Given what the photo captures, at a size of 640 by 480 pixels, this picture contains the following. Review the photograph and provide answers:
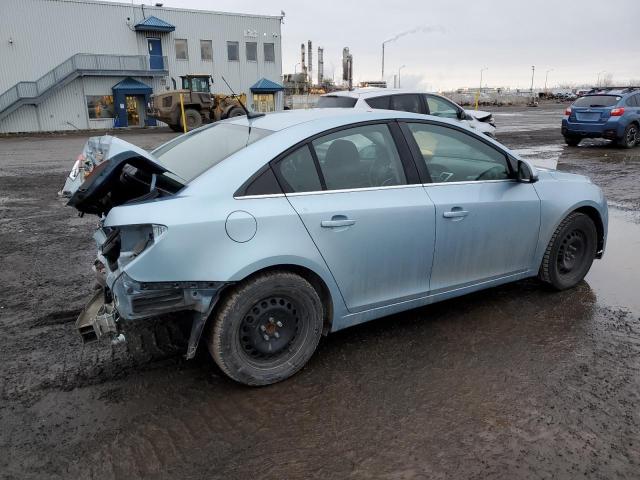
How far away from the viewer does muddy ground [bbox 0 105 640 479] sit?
2.44 m

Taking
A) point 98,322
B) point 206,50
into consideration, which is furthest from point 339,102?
point 206,50

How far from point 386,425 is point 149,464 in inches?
47.1

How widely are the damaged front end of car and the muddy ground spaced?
0.20m

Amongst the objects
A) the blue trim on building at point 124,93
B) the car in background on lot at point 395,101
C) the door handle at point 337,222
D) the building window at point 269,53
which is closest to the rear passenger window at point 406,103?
the car in background on lot at point 395,101

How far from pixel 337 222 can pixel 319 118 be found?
0.78 metres

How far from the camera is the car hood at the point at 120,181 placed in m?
2.83

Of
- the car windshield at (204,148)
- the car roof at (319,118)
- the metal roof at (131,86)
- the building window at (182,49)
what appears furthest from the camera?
the building window at (182,49)

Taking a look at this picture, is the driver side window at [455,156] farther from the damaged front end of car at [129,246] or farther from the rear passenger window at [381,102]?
the rear passenger window at [381,102]

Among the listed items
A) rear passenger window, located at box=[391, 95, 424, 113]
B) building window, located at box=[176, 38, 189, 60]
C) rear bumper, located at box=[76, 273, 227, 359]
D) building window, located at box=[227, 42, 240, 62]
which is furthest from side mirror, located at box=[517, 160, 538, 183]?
building window, located at box=[227, 42, 240, 62]

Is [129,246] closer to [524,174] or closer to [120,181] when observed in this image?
[120,181]

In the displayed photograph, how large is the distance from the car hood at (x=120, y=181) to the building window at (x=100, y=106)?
34014mm

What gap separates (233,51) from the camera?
3762 cm

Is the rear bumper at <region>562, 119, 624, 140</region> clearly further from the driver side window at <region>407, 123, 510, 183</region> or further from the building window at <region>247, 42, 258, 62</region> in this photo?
the building window at <region>247, 42, 258, 62</region>

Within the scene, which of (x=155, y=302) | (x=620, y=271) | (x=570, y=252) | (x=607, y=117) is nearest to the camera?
(x=155, y=302)
